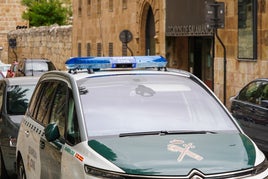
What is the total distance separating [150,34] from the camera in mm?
30641

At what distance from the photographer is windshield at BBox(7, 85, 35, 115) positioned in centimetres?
1067

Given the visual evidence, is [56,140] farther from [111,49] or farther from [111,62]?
[111,49]

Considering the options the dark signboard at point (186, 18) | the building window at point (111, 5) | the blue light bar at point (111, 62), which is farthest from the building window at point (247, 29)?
the building window at point (111, 5)

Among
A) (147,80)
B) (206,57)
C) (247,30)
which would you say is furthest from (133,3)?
(147,80)

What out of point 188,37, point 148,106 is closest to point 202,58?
point 188,37

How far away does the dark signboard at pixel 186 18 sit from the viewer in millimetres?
23484

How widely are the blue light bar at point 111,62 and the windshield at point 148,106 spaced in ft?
0.98

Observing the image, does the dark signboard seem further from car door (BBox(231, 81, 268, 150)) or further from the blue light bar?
the blue light bar

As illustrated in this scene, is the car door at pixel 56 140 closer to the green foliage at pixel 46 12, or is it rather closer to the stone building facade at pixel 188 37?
the stone building facade at pixel 188 37

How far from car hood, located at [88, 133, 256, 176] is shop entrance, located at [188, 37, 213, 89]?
737 inches

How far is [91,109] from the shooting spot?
6051 millimetres

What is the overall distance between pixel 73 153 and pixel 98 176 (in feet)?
1.76

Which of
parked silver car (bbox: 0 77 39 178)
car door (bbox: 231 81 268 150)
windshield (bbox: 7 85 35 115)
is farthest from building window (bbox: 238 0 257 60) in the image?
windshield (bbox: 7 85 35 115)

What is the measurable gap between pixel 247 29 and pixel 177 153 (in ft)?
52.7
